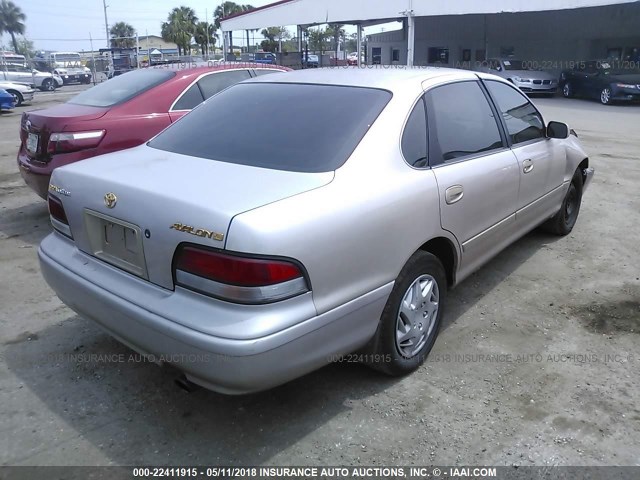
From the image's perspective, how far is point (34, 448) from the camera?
8.33ft

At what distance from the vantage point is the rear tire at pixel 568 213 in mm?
5195

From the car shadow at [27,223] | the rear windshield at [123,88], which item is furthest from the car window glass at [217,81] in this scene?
the car shadow at [27,223]

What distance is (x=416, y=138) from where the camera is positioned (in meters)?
3.04

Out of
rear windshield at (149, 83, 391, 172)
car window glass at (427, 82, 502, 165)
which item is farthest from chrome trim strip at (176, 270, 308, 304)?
car window glass at (427, 82, 502, 165)

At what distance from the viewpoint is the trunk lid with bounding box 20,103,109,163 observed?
5.02m

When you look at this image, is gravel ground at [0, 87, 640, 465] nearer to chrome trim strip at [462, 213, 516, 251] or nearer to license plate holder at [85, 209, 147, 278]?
chrome trim strip at [462, 213, 516, 251]

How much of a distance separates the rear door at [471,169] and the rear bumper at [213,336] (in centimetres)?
80

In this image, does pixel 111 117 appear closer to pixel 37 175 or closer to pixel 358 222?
pixel 37 175

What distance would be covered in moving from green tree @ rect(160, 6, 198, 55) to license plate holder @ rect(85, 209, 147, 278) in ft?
198

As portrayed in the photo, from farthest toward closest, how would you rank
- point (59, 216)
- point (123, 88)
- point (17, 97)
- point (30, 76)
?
point (30, 76)
point (17, 97)
point (123, 88)
point (59, 216)

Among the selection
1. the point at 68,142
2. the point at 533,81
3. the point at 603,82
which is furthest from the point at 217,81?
the point at 533,81

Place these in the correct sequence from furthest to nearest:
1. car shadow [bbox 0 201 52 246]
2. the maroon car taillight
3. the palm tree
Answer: the palm tree < car shadow [bbox 0 201 52 246] < the maroon car taillight

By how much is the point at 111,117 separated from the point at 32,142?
79 centimetres

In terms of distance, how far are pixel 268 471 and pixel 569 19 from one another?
3103cm
